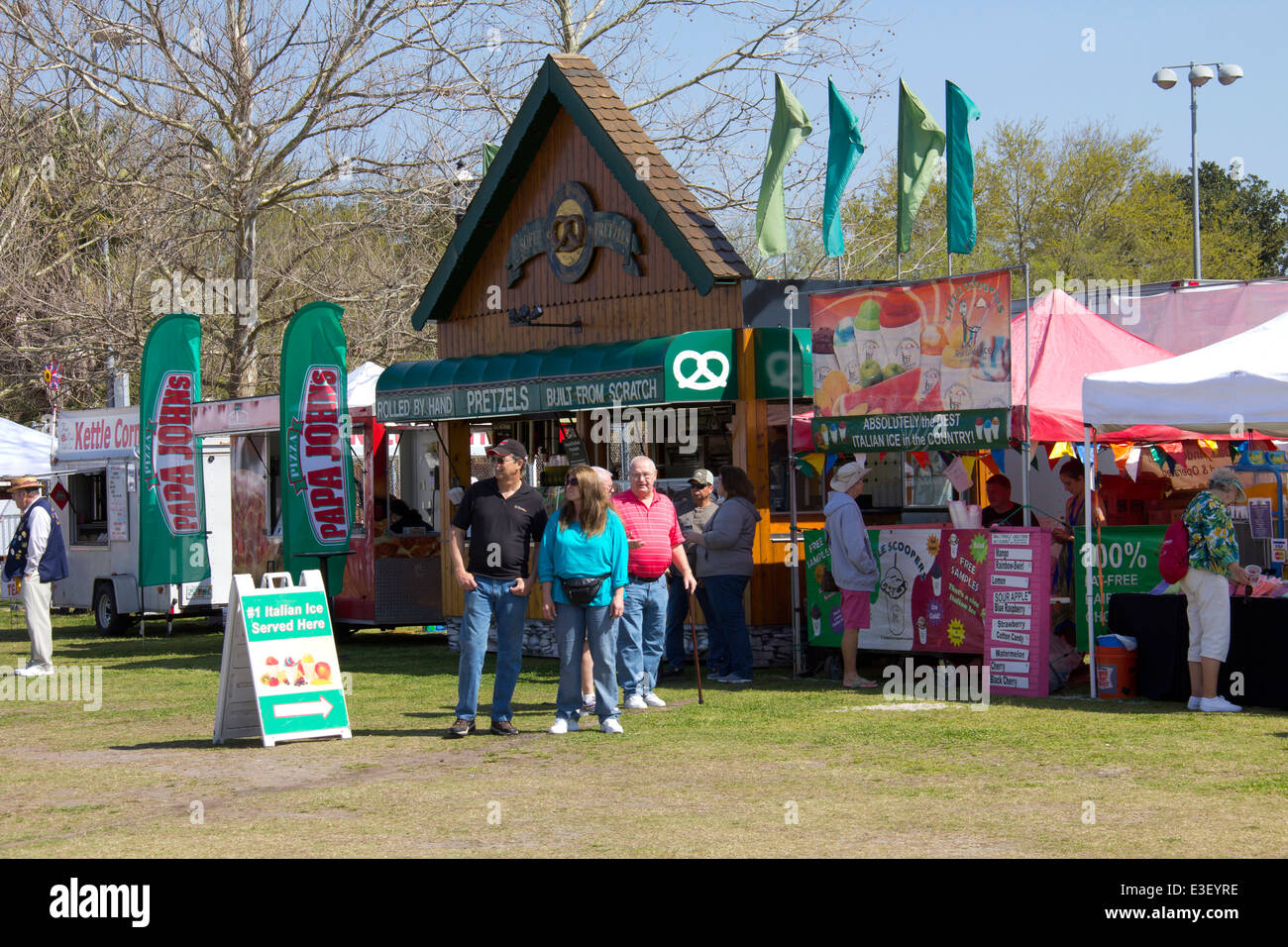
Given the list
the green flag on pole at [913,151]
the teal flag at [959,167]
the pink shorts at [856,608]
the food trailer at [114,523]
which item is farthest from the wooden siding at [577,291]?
the food trailer at [114,523]

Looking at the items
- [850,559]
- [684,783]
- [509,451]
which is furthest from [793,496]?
[684,783]

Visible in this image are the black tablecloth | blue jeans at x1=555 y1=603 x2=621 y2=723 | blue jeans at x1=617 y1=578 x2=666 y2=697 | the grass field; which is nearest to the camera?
the grass field

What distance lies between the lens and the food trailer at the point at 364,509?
1983 cm

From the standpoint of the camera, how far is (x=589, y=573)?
1067cm

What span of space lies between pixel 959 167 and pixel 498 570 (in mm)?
6185

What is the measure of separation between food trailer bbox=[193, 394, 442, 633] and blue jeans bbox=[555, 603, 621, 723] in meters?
8.33

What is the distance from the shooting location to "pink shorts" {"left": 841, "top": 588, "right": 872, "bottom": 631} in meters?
13.4

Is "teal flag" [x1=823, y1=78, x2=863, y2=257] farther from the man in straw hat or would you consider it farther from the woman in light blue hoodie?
the man in straw hat

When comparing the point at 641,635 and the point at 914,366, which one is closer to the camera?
the point at 641,635

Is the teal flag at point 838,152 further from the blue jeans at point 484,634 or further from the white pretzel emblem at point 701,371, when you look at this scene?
the blue jeans at point 484,634

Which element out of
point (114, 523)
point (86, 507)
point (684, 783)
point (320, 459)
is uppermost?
point (320, 459)

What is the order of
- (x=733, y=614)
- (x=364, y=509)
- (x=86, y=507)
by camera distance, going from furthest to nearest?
(x=86, y=507), (x=364, y=509), (x=733, y=614)

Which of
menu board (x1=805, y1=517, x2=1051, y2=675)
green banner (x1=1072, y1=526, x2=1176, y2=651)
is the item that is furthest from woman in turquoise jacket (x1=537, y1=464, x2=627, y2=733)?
green banner (x1=1072, y1=526, x2=1176, y2=651)

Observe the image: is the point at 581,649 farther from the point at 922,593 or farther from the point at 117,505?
the point at 117,505
